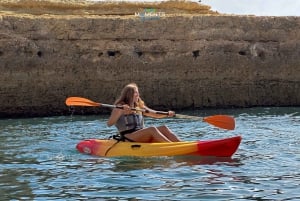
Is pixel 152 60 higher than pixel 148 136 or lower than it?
higher

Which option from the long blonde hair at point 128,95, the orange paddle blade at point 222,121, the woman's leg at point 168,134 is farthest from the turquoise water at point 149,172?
the long blonde hair at point 128,95

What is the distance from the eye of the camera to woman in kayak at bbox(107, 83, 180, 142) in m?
10.7

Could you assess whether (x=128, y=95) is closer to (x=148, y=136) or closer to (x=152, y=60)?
(x=148, y=136)

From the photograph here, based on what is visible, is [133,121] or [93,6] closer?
[133,121]

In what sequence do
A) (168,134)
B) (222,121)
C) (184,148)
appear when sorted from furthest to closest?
(222,121) → (168,134) → (184,148)

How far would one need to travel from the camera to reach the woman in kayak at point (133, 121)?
10.7 meters

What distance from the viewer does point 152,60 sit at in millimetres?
20891

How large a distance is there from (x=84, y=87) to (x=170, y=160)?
10.4 meters

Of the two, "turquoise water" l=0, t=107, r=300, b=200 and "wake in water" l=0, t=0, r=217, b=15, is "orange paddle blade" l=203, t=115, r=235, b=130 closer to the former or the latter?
"turquoise water" l=0, t=107, r=300, b=200

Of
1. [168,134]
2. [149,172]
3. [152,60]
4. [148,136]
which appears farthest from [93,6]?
[149,172]

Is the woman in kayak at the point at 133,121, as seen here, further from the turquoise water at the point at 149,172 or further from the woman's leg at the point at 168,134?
the turquoise water at the point at 149,172

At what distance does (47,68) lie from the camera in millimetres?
19969

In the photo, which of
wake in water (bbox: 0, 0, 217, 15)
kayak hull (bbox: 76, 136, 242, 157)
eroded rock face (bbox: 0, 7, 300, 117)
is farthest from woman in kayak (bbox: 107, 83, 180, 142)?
wake in water (bbox: 0, 0, 217, 15)

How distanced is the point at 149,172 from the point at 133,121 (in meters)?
1.99
